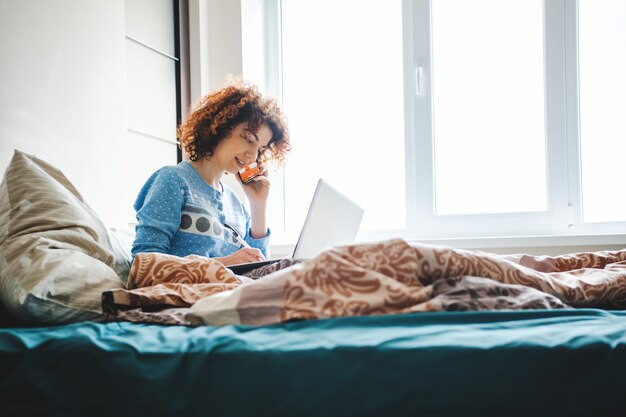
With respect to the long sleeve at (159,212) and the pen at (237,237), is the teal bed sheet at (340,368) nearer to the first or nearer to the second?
the long sleeve at (159,212)

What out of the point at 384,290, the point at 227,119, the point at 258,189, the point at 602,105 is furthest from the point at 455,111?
the point at 384,290

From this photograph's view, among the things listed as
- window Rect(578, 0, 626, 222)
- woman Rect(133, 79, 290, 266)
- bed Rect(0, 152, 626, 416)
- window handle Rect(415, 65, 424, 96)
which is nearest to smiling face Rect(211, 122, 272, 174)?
woman Rect(133, 79, 290, 266)

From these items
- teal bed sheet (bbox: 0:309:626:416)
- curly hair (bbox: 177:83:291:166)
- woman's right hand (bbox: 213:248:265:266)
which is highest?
curly hair (bbox: 177:83:291:166)

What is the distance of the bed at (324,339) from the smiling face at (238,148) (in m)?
0.89

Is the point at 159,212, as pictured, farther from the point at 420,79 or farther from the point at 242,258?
the point at 420,79

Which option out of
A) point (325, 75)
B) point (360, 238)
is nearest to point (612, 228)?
point (360, 238)

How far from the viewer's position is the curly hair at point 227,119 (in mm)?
1971

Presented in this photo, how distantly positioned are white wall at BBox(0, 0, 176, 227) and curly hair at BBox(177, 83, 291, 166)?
0.28 metres

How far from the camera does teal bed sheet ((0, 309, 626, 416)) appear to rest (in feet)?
2.29

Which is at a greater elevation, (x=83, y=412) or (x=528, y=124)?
(x=528, y=124)

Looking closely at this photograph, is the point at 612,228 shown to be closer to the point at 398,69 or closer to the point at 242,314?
the point at 398,69

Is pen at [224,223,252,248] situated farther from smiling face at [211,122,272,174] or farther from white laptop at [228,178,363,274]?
white laptop at [228,178,363,274]

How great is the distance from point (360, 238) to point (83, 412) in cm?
203

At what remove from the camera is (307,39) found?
2967 millimetres
